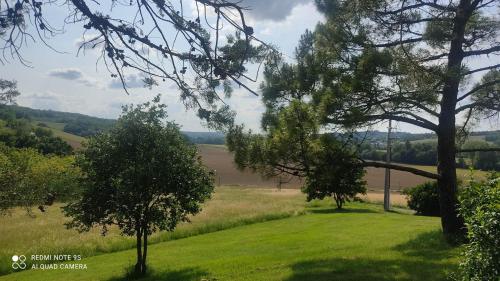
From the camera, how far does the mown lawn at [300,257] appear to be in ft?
30.9

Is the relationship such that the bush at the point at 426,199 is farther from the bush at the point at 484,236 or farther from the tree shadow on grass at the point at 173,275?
the bush at the point at 484,236

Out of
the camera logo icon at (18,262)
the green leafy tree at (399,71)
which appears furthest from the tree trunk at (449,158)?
the camera logo icon at (18,262)

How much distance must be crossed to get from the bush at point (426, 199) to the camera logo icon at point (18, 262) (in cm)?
1995

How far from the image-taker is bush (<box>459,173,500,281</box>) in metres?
4.45

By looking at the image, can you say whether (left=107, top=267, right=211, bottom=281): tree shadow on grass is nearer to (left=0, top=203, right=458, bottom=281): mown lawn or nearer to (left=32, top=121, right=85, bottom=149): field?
(left=0, top=203, right=458, bottom=281): mown lawn

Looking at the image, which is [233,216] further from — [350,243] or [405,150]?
[405,150]

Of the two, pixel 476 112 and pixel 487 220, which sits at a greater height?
pixel 476 112

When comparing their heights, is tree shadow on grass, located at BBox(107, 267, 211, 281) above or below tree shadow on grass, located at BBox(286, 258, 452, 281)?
below

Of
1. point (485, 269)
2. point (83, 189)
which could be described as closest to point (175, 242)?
point (83, 189)

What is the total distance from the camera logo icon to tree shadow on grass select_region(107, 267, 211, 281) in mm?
5597

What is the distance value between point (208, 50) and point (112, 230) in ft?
71.2

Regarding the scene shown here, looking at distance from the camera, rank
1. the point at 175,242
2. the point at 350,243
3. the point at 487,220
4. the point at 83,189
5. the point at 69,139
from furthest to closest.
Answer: the point at 69,139 < the point at 175,242 < the point at 350,243 < the point at 83,189 < the point at 487,220

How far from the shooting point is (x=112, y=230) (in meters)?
→ 23.5

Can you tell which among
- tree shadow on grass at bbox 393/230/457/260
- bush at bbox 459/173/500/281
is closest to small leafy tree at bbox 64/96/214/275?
tree shadow on grass at bbox 393/230/457/260
